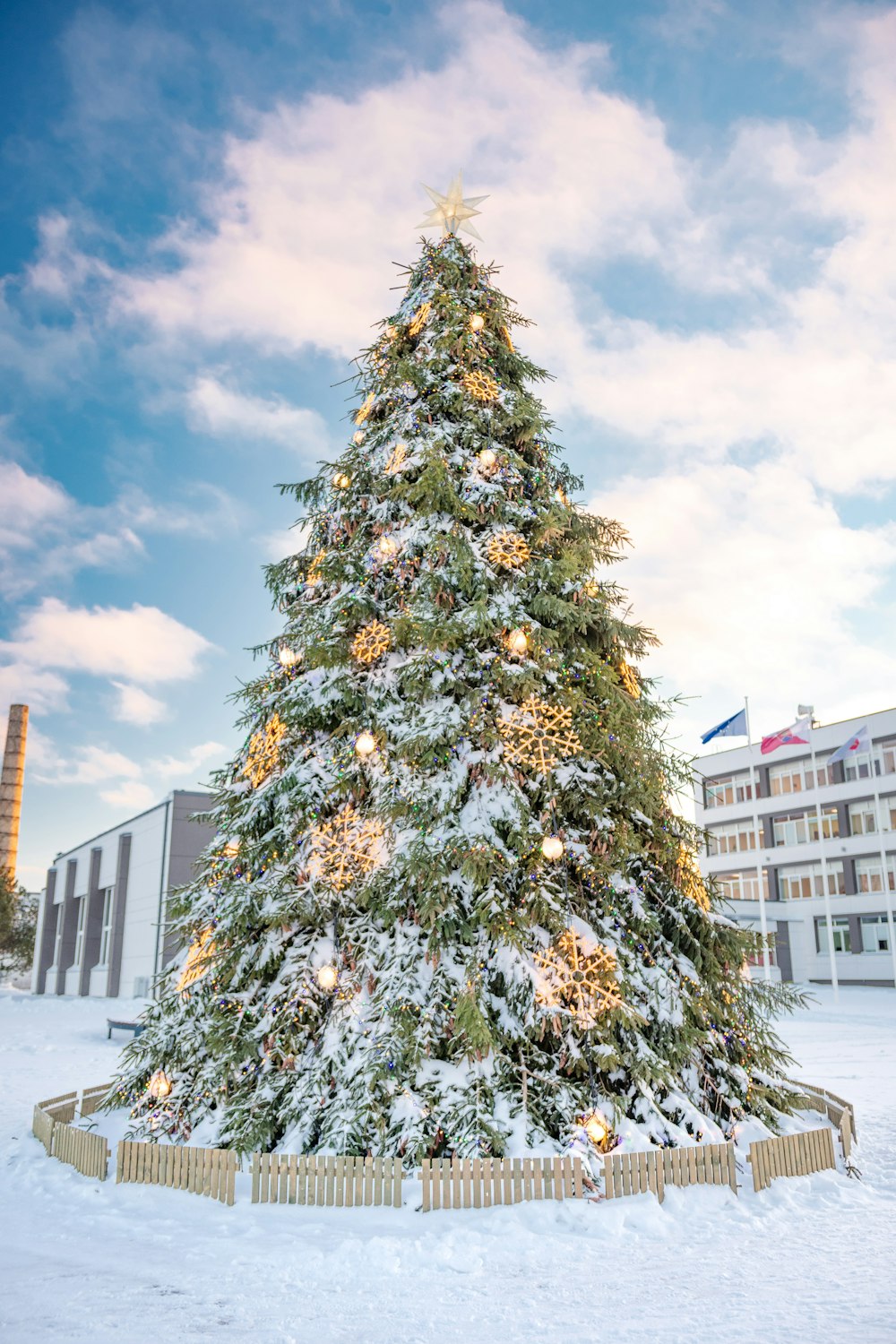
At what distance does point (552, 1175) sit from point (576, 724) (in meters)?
4.60

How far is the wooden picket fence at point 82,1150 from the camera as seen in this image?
9609 mm

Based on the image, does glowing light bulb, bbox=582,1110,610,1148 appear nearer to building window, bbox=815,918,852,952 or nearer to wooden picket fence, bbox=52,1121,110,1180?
wooden picket fence, bbox=52,1121,110,1180

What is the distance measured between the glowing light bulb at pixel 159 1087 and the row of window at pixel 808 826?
40.7m

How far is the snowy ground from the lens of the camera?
233 inches

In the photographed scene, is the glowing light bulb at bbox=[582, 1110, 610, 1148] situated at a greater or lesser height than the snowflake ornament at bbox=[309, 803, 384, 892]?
lesser

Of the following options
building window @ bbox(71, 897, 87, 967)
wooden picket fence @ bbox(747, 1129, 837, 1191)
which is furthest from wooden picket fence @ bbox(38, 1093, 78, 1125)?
building window @ bbox(71, 897, 87, 967)

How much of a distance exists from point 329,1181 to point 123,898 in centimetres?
4361

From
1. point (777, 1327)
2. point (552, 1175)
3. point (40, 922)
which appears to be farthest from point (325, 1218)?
point (40, 922)

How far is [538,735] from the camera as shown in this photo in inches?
416

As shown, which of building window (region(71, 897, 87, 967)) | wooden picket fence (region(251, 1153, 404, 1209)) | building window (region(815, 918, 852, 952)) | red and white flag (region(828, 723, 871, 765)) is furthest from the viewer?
building window (region(71, 897, 87, 967))

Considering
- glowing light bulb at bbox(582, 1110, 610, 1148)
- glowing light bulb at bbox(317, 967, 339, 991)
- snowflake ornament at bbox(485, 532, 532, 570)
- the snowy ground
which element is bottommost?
the snowy ground

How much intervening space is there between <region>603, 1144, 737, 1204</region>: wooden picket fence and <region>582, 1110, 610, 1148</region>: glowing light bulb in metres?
0.42

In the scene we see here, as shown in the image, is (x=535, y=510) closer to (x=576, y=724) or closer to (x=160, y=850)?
(x=576, y=724)

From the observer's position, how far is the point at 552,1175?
27.9ft
